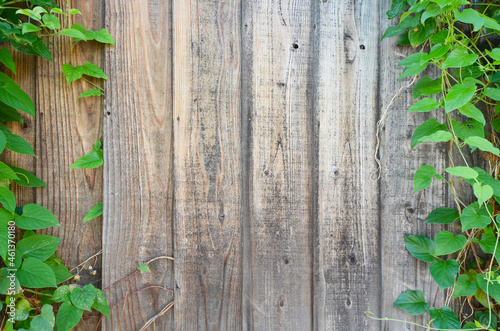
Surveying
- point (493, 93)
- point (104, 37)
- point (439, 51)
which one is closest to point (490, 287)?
point (493, 93)

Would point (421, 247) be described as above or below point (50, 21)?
below

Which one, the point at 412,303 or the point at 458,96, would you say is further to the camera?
the point at 412,303

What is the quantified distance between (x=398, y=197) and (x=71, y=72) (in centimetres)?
103

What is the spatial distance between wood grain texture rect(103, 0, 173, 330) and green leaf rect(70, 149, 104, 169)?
2 cm

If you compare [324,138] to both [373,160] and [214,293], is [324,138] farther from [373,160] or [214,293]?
[214,293]

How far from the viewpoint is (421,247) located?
92cm

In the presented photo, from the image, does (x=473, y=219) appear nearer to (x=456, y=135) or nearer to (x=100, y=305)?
(x=456, y=135)

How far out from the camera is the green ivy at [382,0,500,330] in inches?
31.0

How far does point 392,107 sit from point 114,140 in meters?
0.85

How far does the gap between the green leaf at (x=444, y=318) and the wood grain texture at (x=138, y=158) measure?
0.78 m

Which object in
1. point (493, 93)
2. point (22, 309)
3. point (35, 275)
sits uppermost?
point (493, 93)

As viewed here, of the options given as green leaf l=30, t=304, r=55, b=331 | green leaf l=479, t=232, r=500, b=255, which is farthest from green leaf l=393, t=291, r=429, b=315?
green leaf l=30, t=304, r=55, b=331

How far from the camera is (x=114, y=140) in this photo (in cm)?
88

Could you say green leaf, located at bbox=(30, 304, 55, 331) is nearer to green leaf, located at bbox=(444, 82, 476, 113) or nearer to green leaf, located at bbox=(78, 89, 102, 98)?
green leaf, located at bbox=(78, 89, 102, 98)
